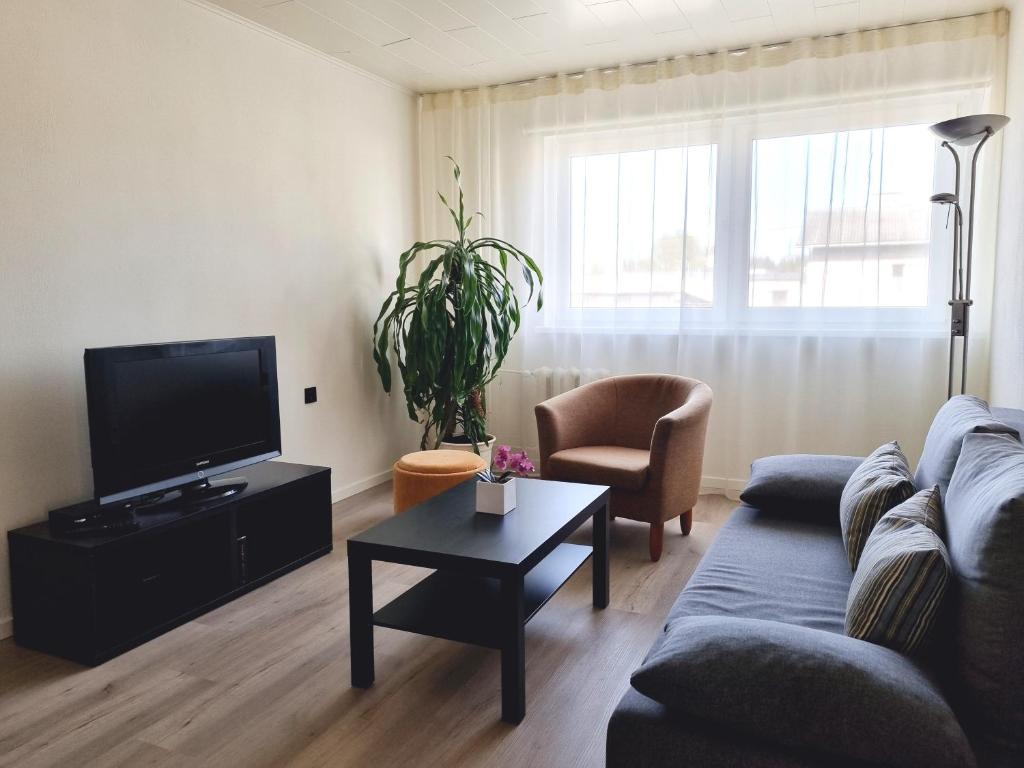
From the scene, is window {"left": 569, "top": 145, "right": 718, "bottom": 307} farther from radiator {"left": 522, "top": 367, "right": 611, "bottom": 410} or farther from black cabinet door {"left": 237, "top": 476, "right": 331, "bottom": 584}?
black cabinet door {"left": 237, "top": 476, "right": 331, "bottom": 584}

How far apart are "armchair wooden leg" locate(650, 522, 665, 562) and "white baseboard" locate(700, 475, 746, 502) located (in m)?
1.11

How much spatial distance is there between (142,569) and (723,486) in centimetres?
319

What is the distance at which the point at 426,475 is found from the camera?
135 inches

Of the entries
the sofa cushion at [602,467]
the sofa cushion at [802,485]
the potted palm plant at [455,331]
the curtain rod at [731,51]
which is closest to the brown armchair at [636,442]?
the sofa cushion at [602,467]

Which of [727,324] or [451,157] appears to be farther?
[451,157]

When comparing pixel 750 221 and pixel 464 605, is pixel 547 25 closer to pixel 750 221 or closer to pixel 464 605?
pixel 750 221

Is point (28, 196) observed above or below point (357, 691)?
above

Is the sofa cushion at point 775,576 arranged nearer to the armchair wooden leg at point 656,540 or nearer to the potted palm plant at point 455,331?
the armchair wooden leg at point 656,540

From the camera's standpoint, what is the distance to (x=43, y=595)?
253cm

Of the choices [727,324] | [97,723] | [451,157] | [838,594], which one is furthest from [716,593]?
[451,157]

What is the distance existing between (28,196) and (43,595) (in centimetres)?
144

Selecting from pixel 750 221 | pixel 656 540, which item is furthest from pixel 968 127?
pixel 656 540

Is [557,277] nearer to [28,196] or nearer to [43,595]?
[28,196]

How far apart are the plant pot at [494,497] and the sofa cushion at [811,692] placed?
3.99 feet
